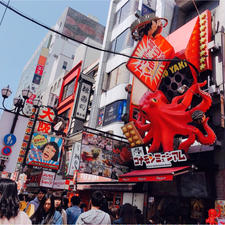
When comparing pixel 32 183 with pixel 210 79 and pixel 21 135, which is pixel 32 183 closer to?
pixel 21 135

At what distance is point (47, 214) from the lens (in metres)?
4.61

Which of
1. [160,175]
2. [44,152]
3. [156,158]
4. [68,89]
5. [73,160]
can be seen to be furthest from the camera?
[68,89]

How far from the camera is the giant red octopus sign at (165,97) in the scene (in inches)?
407

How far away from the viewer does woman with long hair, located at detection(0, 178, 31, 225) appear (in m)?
2.62

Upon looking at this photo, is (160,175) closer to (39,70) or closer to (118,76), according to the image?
(118,76)

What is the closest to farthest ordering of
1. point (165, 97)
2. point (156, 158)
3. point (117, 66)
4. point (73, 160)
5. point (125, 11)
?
point (156, 158)
point (165, 97)
point (73, 160)
point (117, 66)
point (125, 11)

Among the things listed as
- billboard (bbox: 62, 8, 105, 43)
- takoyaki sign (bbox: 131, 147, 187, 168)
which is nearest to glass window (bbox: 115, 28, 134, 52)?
takoyaki sign (bbox: 131, 147, 187, 168)

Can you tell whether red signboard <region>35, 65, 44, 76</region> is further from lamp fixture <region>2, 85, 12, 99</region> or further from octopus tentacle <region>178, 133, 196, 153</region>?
octopus tentacle <region>178, 133, 196, 153</region>

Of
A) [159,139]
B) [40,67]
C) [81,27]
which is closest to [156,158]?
[159,139]

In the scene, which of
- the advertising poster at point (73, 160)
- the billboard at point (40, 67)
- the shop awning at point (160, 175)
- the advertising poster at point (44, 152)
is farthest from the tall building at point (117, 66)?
the billboard at point (40, 67)

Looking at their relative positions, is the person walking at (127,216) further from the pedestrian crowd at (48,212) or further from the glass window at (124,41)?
the glass window at (124,41)

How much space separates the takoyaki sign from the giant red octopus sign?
1.27 ft

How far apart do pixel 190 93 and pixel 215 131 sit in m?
2.10

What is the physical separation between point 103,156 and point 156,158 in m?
2.93
